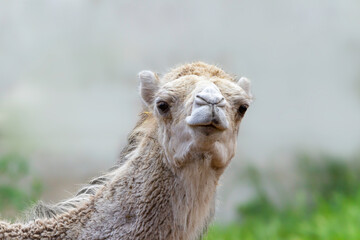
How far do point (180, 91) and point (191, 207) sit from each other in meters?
0.86

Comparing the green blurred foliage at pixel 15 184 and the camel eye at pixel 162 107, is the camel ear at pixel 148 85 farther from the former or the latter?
the green blurred foliage at pixel 15 184

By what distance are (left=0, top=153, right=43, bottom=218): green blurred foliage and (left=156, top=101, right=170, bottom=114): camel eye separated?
6.33 metres

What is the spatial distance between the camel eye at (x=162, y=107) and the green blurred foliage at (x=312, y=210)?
25.6 feet

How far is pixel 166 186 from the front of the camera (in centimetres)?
531

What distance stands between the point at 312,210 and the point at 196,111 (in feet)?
39.5

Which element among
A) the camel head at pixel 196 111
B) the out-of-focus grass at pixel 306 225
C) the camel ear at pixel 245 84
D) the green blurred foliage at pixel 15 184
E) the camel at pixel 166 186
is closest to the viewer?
the camel head at pixel 196 111

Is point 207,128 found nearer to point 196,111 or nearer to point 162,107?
point 196,111

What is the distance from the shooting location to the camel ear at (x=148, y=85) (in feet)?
18.8

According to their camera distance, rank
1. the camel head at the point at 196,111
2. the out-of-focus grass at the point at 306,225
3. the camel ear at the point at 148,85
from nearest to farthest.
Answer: the camel head at the point at 196,111 → the camel ear at the point at 148,85 → the out-of-focus grass at the point at 306,225

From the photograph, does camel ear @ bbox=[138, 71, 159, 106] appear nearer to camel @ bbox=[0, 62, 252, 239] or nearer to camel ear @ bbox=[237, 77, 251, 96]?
camel @ bbox=[0, 62, 252, 239]

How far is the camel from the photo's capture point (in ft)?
17.0

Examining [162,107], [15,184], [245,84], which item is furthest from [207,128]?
[15,184]

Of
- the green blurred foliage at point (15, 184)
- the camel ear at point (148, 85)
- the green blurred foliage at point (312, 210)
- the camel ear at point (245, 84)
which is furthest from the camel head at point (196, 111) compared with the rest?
the green blurred foliage at point (312, 210)

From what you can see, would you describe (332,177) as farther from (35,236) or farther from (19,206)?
(35,236)
